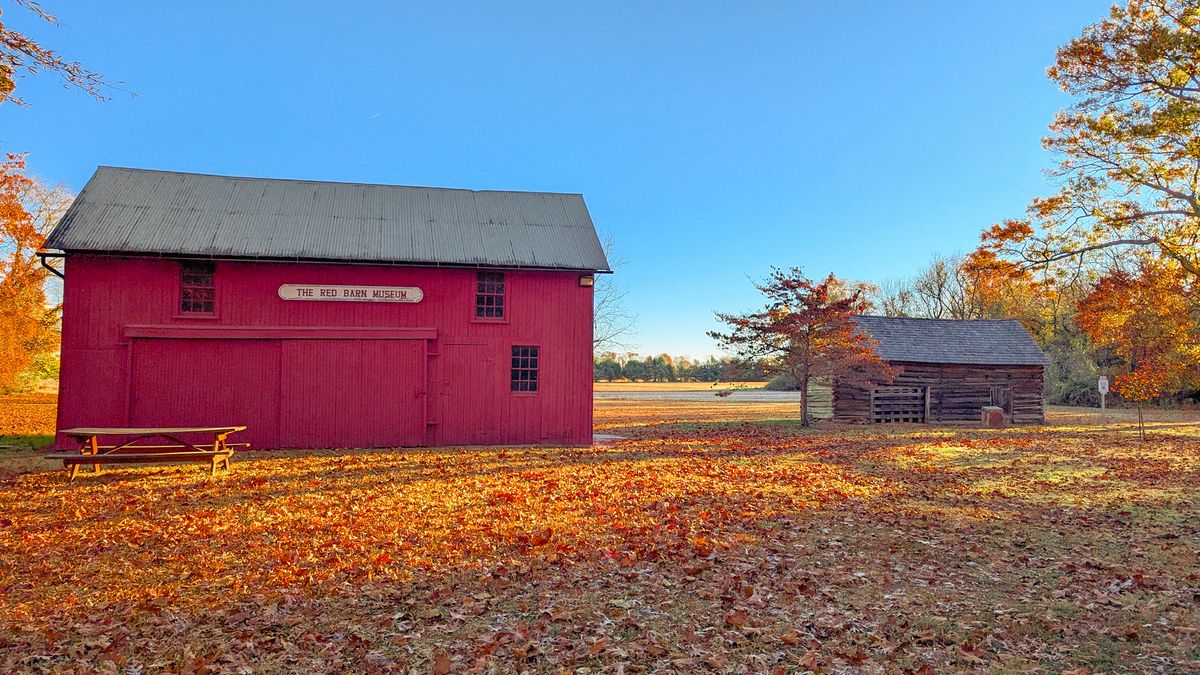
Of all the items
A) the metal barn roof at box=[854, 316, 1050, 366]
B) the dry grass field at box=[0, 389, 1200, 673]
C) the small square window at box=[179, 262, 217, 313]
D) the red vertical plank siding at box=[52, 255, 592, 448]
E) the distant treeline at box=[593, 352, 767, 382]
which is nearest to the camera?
the dry grass field at box=[0, 389, 1200, 673]

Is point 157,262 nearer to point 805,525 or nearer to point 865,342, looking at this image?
point 805,525

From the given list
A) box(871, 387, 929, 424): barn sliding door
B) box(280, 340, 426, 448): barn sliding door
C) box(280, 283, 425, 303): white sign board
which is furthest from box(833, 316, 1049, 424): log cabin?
box(280, 283, 425, 303): white sign board

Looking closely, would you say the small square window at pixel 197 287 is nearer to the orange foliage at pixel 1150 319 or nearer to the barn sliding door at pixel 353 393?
the barn sliding door at pixel 353 393

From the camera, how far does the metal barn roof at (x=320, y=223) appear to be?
50.3 feet

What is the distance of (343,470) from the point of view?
1211cm

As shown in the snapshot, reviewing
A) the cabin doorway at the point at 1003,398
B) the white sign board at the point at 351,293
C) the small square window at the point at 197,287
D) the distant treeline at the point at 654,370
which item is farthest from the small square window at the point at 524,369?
the distant treeline at the point at 654,370

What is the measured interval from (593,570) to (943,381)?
2386 centimetres

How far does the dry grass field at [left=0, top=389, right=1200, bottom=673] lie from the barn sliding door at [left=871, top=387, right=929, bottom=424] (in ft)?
41.3

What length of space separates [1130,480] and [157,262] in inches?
838

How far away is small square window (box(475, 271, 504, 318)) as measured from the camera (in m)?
16.7

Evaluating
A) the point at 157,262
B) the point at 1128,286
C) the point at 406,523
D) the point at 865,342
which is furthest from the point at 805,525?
the point at 1128,286

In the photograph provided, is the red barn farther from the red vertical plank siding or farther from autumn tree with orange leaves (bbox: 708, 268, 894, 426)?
autumn tree with orange leaves (bbox: 708, 268, 894, 426)

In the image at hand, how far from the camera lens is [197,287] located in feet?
50.5

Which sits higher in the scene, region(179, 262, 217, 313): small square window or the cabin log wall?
region(179, 262, 217, 313): small square window
